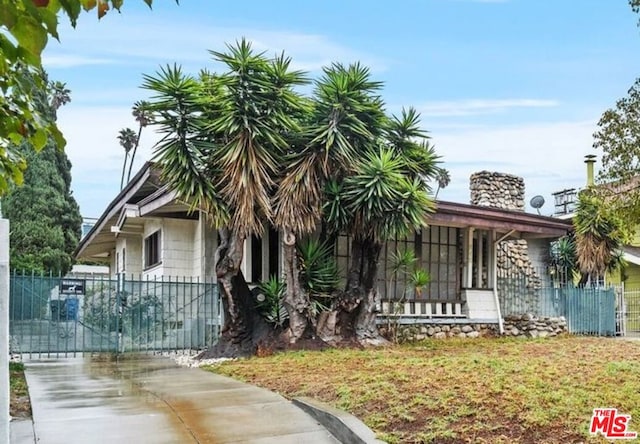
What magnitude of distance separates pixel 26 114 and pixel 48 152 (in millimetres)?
26654

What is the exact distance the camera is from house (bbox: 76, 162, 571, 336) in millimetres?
14852

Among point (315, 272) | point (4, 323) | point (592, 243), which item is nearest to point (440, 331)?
point (315, 272)

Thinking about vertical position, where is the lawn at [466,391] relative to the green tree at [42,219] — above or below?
below

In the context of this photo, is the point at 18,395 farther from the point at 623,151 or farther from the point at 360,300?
the point at 623,151

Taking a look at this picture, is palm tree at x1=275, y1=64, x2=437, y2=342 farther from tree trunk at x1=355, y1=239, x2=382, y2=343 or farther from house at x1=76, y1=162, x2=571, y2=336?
house at x1=76, y1=162, x2=571, y2=336

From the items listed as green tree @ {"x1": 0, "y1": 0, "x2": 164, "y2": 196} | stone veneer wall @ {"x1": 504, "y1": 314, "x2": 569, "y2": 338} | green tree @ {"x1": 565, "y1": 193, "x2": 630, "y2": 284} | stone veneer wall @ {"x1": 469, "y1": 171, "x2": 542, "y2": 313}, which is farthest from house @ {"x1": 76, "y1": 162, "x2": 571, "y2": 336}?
green tree @ {"x1": 0, "y1": 0, "x2": 164, "y2": 196}

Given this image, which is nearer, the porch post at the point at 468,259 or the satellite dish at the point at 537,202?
the porch post at the point at 468,259

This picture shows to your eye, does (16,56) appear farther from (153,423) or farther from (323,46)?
(323,46)

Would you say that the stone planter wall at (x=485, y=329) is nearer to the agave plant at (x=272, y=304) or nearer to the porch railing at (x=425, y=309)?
the porch railing at (x=425, y=309)

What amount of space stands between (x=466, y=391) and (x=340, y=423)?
148 centimetres

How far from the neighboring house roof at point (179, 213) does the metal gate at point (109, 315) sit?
200 centimetres

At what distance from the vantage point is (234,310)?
12500 mm

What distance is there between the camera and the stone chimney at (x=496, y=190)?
21.5 meters

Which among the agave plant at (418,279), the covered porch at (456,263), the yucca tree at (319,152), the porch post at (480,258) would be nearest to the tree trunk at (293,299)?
the yucca tree at (319,152)
